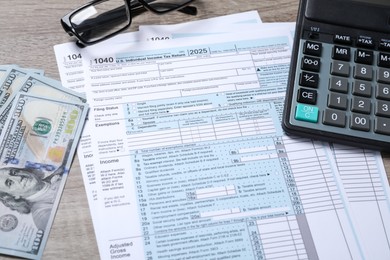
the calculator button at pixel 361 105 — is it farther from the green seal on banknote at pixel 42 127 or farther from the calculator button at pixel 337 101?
the green seal on banknote at pixel 42 127

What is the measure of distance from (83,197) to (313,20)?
34 cm

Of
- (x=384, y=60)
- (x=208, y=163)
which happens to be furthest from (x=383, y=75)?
(x=208, y=163)

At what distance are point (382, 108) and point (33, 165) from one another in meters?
0.38

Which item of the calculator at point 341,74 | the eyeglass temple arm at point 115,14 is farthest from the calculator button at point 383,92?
the eyeglass temple arm at point 115,14

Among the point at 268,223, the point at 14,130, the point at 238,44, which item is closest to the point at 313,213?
the point at 268,223

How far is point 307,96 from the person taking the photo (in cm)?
55

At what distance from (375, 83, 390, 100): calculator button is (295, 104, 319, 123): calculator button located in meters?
0.07

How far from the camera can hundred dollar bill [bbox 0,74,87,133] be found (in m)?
0.56

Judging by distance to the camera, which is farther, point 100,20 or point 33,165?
point 100,20

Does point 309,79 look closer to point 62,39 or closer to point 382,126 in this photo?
point 382,126

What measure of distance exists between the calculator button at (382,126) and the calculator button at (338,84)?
2.0 inches

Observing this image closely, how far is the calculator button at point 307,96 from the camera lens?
551mm

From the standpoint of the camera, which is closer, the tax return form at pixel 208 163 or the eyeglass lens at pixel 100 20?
the tax return form at pixel 208 163

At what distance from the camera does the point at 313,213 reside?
0.51m
